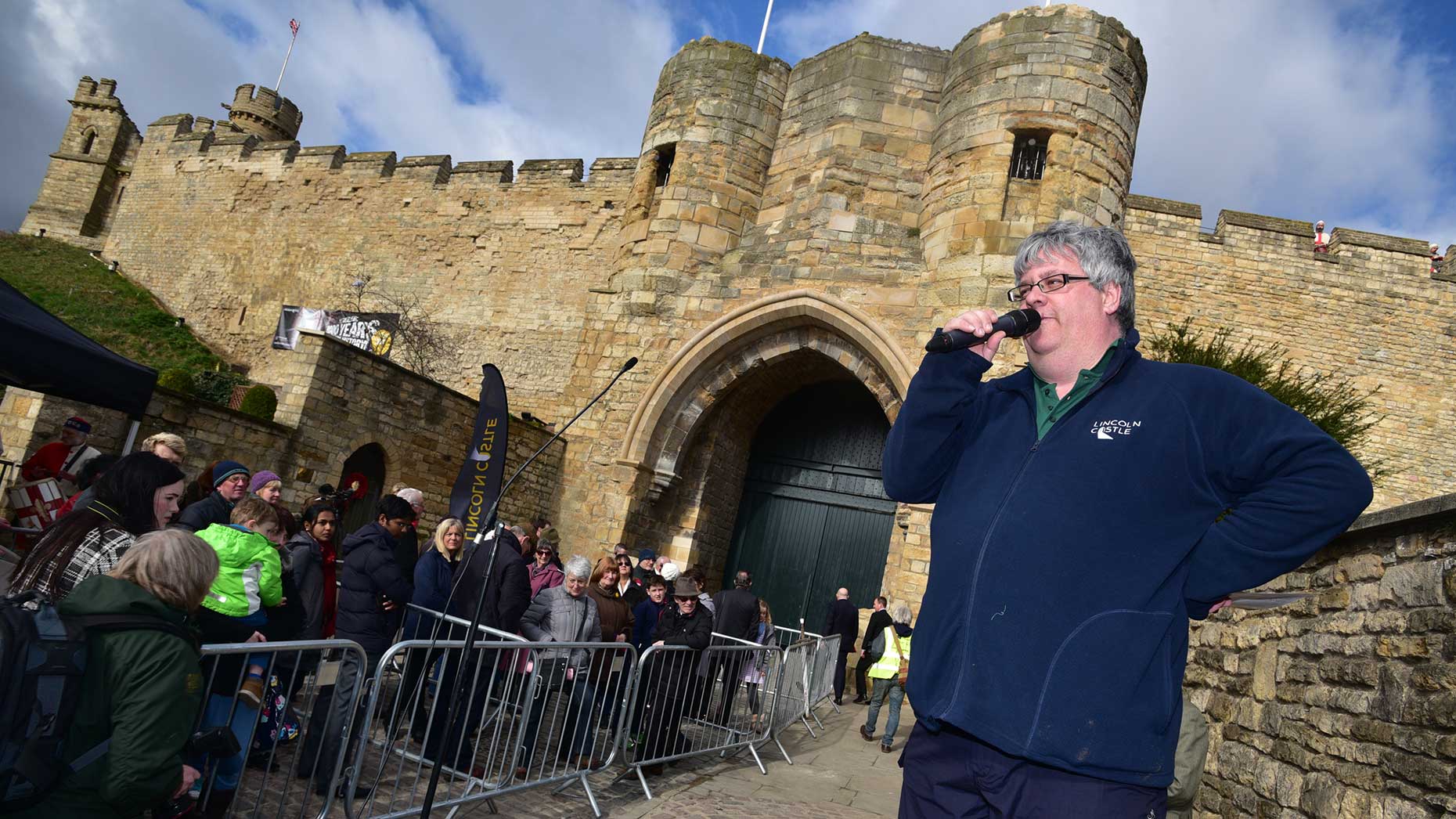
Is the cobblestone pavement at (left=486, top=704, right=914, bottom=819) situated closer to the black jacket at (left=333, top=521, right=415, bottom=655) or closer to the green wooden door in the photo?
the black jacket at (left=333, top=521, right=415, bottom=655)

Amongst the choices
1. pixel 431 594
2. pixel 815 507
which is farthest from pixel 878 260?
pixel 431 594

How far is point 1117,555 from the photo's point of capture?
1486 mm

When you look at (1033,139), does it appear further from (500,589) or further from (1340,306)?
(1340,306)

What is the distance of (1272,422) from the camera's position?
154 cm

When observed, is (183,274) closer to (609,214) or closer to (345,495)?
(609,214)

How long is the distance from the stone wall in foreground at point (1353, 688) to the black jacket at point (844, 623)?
472cm

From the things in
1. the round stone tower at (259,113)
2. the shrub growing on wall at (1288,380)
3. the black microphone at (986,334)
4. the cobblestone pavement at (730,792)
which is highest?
the round stone tower at (259,113)

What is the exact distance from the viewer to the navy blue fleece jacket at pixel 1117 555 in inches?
56.9

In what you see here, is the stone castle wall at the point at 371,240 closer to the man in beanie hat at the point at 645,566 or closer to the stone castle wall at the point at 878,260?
the stone castle wall at the point at 878,260

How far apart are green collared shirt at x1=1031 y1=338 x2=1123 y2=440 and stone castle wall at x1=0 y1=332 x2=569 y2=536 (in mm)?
8128

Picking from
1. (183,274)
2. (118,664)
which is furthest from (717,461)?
(183,274)

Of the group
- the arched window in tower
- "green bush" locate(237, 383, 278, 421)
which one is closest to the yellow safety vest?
the arched window in tower

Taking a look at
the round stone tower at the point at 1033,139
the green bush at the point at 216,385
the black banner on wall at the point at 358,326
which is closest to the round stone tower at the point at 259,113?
the black banner on wall at the point at 358,326

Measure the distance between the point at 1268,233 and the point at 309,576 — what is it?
15828mm
